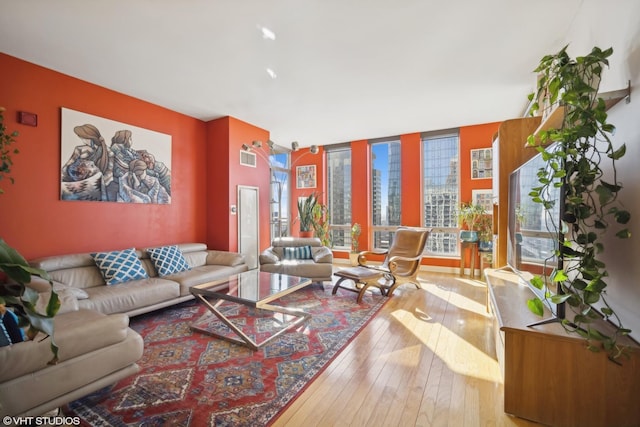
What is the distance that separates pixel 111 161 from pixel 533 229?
15.5 feet

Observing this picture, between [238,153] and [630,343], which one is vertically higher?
[238,153]

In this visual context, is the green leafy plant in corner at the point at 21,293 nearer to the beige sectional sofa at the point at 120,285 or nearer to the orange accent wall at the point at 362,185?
the beige sectional sofa at the point at 120,285

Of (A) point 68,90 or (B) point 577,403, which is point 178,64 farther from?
(B) point 577,403

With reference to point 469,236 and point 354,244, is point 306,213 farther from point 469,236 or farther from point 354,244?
point 469,236

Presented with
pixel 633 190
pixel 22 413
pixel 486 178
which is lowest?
pixel 22 413

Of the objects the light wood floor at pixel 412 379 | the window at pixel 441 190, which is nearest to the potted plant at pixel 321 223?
the window at pixel 441 190

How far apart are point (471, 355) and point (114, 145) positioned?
472 cm

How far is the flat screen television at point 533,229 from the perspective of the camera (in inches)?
69.7

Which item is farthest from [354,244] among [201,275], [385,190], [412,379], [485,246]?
[412,379]

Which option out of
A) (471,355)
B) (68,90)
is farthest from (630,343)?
(68,90)

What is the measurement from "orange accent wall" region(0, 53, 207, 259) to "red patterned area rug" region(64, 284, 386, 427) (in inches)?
49.7

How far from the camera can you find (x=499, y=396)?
187cm

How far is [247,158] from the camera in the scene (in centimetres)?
512

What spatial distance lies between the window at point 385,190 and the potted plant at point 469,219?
125 centimetres
